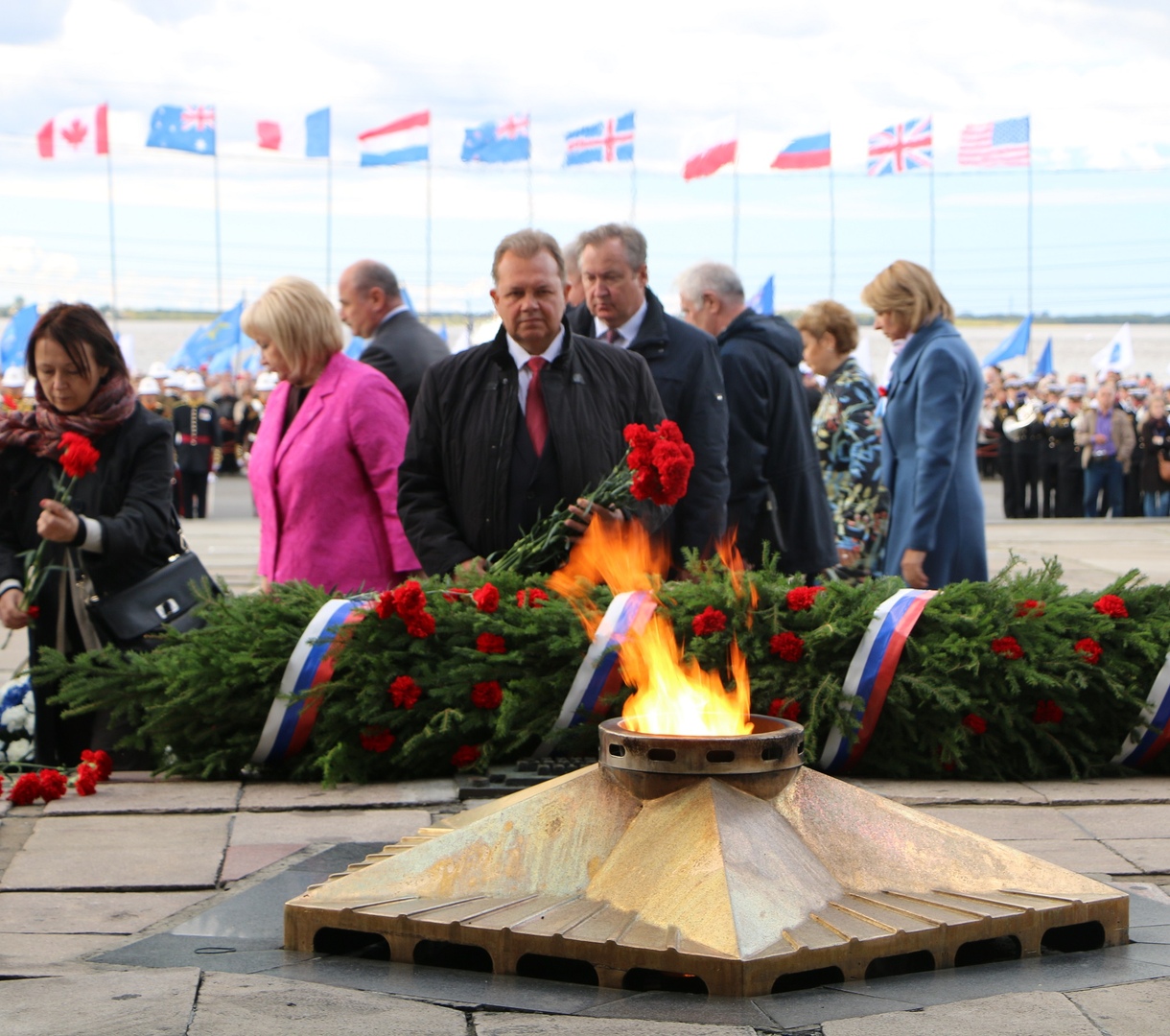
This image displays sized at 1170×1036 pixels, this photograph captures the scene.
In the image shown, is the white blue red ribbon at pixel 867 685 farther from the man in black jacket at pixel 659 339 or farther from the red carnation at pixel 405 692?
the red carnation at pixel 405 692

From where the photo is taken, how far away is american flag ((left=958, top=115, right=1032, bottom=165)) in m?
33.6

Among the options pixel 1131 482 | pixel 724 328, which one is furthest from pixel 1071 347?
pixel 724 328

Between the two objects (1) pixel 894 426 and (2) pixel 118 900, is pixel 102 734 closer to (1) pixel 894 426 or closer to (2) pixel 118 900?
(2) pixel 118 900

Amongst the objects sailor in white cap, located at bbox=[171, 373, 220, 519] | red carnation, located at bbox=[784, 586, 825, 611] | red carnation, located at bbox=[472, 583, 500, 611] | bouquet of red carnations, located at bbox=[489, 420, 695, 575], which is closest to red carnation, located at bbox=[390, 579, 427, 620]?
red carnation, located at bbox=[472, 583, 500, 611]

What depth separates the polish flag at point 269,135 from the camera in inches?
1479

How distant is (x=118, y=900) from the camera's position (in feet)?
12.6

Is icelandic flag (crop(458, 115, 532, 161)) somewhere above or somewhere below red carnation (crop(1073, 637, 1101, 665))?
above

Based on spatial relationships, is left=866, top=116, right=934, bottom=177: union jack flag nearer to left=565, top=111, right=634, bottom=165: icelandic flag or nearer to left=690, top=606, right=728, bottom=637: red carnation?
left=565, top=111, right=634, bottom=165: icelandic flag

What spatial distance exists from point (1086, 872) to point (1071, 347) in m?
86.2

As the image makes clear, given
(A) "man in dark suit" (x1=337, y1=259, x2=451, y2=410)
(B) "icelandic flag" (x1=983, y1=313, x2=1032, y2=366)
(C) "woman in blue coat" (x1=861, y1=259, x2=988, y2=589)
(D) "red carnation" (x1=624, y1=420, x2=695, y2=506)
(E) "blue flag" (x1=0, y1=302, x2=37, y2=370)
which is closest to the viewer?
(D) "red carnation" (x1=624, y1=420, x2=695, y2=506)

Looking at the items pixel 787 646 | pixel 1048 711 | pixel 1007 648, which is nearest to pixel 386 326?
pixel 787 646

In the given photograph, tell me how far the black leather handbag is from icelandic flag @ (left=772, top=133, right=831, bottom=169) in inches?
1221

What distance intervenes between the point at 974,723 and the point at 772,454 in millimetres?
1998

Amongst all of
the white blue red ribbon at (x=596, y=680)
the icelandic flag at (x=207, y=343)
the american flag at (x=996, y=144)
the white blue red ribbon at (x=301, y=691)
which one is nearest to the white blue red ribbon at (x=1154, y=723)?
the white blue red ribbon at (x=596, y=680)
